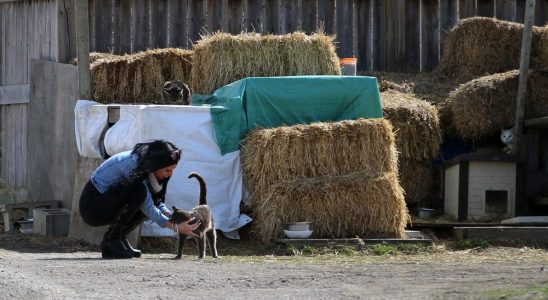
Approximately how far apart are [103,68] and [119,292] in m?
7.54

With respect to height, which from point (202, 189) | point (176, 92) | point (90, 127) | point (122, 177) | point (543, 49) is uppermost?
point (543, 49)

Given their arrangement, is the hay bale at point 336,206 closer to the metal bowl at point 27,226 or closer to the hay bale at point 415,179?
the hay bale at point 415,179

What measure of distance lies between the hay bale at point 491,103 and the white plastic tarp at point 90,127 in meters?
5.01

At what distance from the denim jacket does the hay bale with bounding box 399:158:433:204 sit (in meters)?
4.66

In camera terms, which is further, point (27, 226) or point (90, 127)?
point (27, 226)

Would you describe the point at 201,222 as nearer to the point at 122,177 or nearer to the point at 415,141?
the point at 122,177

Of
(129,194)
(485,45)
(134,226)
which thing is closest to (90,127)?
(134,226)

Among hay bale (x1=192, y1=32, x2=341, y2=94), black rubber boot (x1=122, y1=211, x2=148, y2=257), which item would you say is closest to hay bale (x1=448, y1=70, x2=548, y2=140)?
hay bale (x1=192, y1=32, x2=341, y2=94)

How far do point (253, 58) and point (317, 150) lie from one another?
231 centimetres

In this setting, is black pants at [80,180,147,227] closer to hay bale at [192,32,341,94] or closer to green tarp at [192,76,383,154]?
green tarp at [192,76,383,154]

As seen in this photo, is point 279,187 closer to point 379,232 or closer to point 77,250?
point 379,232

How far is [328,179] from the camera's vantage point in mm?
13953

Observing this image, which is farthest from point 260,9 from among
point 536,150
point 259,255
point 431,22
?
point 259,255

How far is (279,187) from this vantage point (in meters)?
13.8
